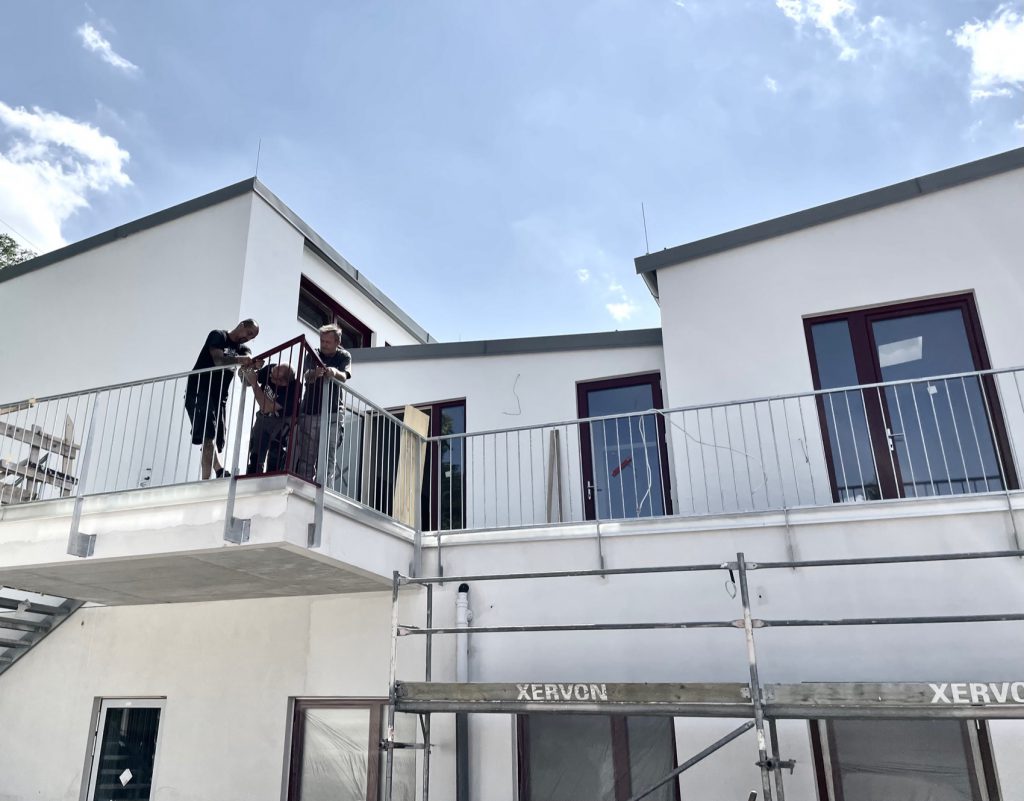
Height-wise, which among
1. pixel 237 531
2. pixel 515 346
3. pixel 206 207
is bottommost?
pixel 237 531

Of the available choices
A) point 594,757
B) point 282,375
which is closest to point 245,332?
point 282,375

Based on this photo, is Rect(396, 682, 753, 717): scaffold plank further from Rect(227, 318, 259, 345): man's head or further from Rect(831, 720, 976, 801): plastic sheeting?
Rect(227, 318, 259, 345): man's head

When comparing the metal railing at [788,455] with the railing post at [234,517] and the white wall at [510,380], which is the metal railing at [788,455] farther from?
the railing post at [234,517]

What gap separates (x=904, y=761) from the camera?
17.4 feet

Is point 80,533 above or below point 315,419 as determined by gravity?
below

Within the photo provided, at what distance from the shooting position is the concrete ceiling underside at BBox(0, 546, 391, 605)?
5.65 m

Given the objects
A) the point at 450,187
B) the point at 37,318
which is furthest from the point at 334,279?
the point at 37,318

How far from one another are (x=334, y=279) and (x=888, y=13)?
23.5ft

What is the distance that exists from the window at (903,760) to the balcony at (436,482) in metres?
1.38

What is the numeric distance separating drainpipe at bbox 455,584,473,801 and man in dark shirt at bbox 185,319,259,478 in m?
2.23

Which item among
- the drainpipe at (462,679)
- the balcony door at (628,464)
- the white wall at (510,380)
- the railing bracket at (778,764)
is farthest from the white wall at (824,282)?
the railing bracket at (778,764)

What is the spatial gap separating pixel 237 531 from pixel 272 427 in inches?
36.5

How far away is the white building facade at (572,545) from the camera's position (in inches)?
210

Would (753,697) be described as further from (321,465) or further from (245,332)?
(245,332)
